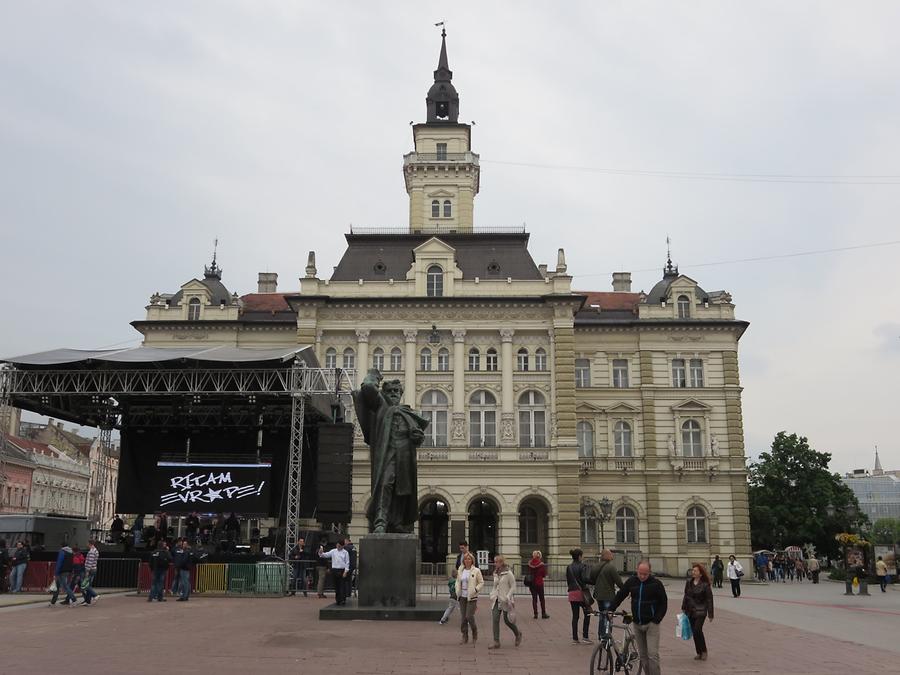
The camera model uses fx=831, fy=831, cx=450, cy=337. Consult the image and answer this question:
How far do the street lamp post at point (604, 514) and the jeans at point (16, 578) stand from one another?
26840mm

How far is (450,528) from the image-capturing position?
4138 cm

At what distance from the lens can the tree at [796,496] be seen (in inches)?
2127

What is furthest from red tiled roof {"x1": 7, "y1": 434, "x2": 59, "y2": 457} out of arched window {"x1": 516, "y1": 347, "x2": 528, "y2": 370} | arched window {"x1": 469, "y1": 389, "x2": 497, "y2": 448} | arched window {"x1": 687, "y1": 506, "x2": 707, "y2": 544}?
arched window {"x1": 687, "y1": 506, "x2": 707, "y2": 544}

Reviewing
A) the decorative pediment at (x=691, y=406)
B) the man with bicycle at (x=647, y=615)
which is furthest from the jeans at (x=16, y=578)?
the decorative pediment at (x=691, y=406)

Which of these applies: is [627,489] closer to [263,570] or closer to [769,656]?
[263,570]

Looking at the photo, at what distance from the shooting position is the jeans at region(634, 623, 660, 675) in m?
9.93

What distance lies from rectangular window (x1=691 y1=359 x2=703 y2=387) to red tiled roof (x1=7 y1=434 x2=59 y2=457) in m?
62.9

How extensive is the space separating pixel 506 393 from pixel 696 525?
12493 mm

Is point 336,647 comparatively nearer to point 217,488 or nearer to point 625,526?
point 217,488

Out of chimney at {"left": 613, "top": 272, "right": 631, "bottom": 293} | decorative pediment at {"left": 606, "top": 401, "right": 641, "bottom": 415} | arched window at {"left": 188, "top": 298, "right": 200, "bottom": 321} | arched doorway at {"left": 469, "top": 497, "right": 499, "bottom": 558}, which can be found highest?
chimney at {"left": 613, "top": 272, "right": 631, "bottom": 293}

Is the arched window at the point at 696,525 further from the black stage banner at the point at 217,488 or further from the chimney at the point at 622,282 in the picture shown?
the black stage banner at the point at 217,488

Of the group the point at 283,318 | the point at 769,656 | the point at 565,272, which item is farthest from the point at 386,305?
the point at 769,656

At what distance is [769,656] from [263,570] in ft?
52.6

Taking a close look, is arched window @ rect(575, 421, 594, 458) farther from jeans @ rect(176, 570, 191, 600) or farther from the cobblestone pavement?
jeans @ rect(176, 570, 191, 600)
